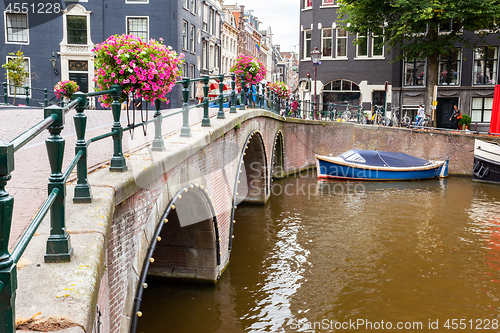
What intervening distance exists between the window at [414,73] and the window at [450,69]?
43.8 inches

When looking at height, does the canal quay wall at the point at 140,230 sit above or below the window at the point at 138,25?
below

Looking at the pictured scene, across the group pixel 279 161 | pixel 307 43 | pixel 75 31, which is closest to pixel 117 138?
pixel 279 161

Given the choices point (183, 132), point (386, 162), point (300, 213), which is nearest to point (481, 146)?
point (386, 162)

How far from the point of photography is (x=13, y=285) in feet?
5.86

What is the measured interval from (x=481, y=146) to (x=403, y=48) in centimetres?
633

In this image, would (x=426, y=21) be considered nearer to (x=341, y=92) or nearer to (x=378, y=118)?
(x=378, y=118)

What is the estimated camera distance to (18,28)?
2459cm

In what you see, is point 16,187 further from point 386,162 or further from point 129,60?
point 386,162

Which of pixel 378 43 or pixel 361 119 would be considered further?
pixel 378 43

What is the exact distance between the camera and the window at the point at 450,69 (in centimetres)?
2656

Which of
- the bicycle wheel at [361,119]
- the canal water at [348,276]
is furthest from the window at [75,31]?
the canal water at [348,276]

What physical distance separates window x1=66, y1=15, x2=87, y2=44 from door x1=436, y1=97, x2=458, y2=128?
65.7ft

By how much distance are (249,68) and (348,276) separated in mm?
6610

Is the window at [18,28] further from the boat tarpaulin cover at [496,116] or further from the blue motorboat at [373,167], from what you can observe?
the boat tarpaulin cover at [496,116]
